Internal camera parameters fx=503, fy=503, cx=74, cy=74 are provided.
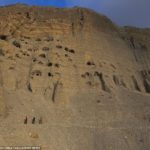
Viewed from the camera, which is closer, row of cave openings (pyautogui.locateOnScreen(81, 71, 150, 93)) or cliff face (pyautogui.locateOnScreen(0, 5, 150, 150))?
cliff face (pyautogui.locateOnScreen(0, 5, 150, 150))

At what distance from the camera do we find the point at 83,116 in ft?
161

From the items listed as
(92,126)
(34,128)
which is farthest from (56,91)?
(34,128)

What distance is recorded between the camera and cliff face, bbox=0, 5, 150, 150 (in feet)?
139

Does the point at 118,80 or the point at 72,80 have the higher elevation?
the point at 118,80

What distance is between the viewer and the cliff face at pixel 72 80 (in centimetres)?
4247

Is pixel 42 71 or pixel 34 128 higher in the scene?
pixel 42 71

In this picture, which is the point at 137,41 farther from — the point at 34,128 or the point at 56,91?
the point at 34,128

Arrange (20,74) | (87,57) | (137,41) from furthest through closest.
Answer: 1. (137,41)
2. (87,57)
3. (20,74)

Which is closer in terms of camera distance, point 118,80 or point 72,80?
point 72,80

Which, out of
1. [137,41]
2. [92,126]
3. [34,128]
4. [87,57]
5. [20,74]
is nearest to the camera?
[34,128]

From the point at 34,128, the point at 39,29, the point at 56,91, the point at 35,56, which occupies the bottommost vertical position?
the point at 34,128

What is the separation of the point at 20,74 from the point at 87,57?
936cm

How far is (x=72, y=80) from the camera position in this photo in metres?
54.8

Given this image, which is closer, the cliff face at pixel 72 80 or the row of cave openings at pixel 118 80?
the cliff face at pixel 72 80
